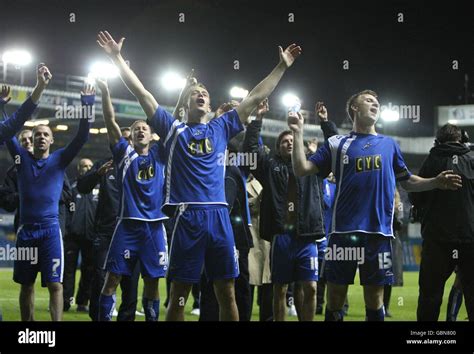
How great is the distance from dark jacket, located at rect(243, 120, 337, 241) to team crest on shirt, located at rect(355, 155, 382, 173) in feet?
5.06

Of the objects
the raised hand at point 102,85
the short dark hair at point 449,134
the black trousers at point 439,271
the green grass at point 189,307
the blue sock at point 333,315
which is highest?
the raised hand at point 102,85

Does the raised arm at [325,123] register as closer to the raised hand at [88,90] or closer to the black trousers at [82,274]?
the raised hand at [88,90]

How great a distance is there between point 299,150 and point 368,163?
0.57 m

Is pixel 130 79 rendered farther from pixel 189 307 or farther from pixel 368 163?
pixel 189 307

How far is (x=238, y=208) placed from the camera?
25.4 feet

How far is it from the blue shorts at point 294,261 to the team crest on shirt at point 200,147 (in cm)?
197

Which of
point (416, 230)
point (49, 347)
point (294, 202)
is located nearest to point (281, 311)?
point (294, 202)

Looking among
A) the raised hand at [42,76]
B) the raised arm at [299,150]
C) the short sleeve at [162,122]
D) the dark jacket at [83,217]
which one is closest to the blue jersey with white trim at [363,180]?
the raised arm at [299,150]

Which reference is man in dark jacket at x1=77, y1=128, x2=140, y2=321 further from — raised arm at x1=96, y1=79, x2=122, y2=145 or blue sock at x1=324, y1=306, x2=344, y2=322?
blue sock at x1=324, y1=306, x2=344, y2=322

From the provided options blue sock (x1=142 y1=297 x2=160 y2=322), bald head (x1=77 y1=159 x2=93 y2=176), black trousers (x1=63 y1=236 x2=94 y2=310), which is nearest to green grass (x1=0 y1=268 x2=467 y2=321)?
black trousers (x1=63 y1=236 x2=94 y2=310)

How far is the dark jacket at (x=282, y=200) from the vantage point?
753cm

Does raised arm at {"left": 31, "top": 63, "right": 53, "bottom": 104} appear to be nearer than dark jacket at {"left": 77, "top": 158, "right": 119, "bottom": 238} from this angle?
Yes

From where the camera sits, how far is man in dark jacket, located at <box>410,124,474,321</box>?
659cm

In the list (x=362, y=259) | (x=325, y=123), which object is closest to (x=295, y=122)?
(x=325, y=123)
